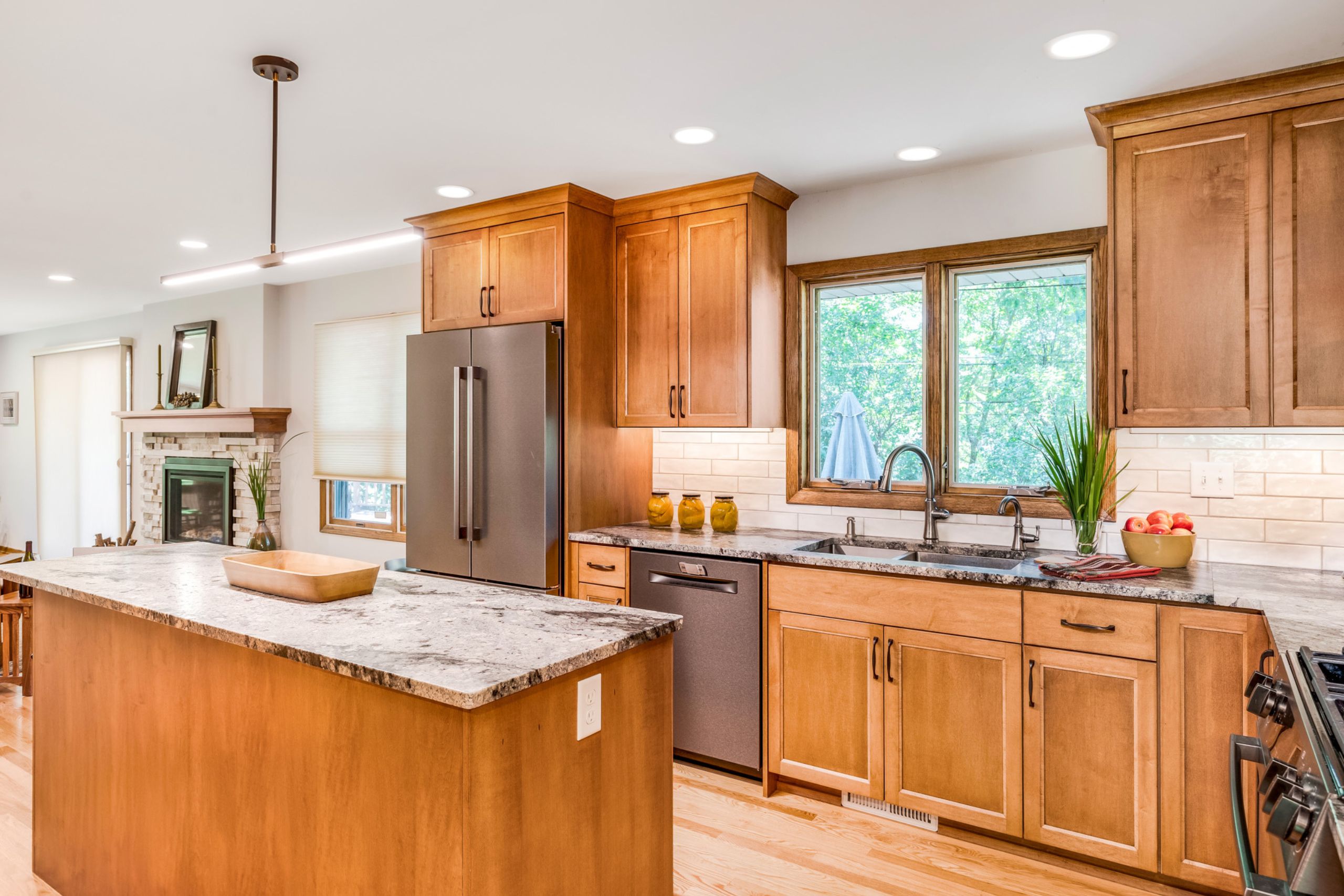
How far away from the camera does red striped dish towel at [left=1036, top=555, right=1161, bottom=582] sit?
243cm

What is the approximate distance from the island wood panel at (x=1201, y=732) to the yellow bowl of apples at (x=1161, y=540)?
0.29 m

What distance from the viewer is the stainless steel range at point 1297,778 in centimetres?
96

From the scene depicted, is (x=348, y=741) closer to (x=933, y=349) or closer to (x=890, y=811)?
(x=890, y=811)

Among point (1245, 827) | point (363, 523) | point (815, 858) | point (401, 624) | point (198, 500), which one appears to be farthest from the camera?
point (198, 500)

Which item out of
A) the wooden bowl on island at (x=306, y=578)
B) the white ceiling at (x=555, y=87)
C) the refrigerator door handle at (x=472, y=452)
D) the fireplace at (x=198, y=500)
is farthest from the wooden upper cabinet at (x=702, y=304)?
the fireplace at (x=198, y=500)

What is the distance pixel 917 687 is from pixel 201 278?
11.1 ft

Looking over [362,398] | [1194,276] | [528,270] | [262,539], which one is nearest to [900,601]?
[1194,276]

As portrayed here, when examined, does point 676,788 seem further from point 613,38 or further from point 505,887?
point 613,38

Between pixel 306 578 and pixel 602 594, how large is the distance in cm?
160

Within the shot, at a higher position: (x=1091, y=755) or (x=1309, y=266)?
(x=1309, y=266)

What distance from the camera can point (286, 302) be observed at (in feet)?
18.7

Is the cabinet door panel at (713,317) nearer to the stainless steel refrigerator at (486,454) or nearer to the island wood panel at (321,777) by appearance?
the stainless steel refrigerator at (486,454)

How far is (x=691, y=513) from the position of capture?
3.60 metres

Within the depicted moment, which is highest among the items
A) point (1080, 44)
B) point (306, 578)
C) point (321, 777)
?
point (1080, 44)
